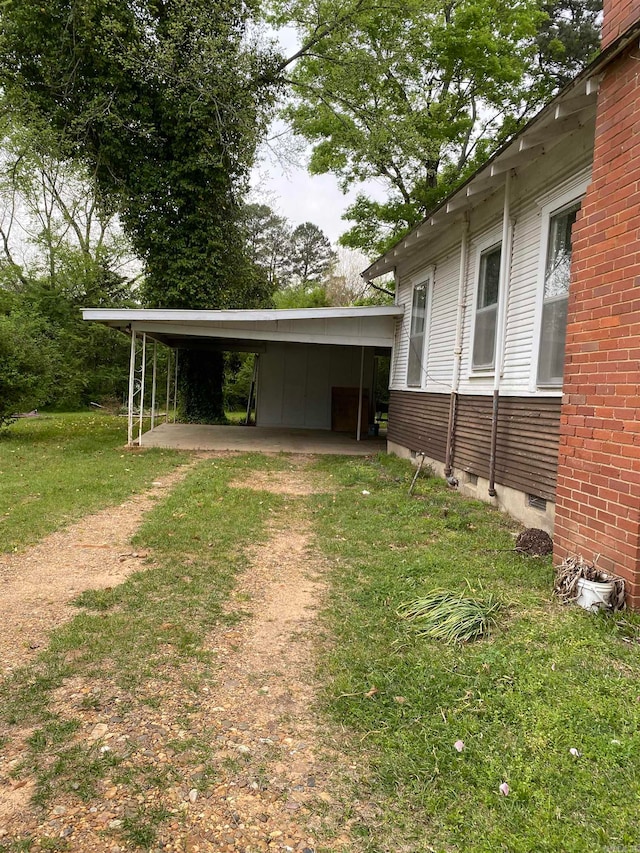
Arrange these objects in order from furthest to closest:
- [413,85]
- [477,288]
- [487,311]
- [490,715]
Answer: [413,85], [477,288], [487,311], [490,715]

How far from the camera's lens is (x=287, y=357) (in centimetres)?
1716

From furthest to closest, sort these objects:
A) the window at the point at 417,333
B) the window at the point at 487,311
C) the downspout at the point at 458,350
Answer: the window at the point at 417,333
the downspout at the point at 458,350
the window at the point at 487,311

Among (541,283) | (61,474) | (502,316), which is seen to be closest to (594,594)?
(541,283)

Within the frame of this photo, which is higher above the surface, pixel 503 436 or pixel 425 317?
pixel 425 317

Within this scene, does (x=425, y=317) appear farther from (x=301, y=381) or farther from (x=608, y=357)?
(x=301, y=381)

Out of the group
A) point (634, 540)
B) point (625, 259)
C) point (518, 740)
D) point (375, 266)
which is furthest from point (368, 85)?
point (518, 740)

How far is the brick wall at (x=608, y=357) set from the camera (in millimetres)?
3127

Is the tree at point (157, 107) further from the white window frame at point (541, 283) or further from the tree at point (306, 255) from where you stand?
the tree at point (306, 255)

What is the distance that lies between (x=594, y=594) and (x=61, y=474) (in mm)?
7638

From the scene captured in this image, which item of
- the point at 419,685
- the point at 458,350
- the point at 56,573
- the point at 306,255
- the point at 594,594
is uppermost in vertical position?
the point at 306,255

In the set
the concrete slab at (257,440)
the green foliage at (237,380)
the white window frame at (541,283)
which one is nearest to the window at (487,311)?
the white window frame at (541,283)

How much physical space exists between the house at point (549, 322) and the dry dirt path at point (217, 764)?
6.58ft

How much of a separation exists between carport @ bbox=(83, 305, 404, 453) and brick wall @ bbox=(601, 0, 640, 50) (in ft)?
23.2

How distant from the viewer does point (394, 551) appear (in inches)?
196
